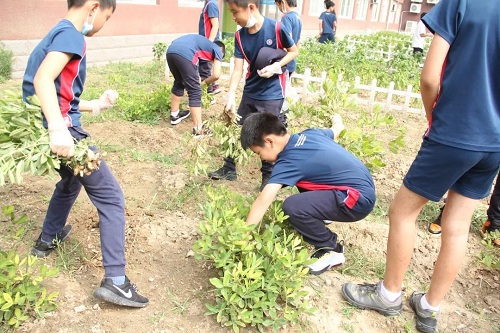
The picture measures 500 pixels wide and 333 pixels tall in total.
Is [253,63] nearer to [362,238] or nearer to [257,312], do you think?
[362,238]

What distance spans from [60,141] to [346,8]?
24725 mm

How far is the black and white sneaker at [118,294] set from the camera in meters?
2.18

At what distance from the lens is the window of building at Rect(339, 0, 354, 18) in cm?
2380

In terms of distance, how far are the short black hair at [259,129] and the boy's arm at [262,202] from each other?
0.38 meters

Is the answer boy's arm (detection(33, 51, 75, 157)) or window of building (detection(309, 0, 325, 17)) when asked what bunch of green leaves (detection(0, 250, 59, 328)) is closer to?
boy's arm (detection(33, 51, 75, 157))

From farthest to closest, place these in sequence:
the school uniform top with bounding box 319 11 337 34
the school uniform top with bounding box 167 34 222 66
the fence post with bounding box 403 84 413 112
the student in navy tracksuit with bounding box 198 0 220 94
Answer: the school uniform top with bounding box 319 11 337 34 → the fence post with bounding box 403 84 413 112 → the student in navy tracksuit with bounding box 198 0 220 94 → the school uniform top with bounding box 167 34 222 66

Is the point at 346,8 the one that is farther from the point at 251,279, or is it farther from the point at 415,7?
the point at 251,279

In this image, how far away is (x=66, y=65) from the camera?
80.0 inches

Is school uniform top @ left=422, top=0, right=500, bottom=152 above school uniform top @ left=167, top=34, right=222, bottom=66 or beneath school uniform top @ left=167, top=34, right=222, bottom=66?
above

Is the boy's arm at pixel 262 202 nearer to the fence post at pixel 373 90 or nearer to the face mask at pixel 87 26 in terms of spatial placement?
the face mask at pixel 87 26

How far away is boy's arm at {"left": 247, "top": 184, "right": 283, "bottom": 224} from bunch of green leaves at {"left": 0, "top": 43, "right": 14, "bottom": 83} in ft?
18.9

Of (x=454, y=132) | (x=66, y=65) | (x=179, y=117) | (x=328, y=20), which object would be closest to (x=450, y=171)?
(x=454, y=132)

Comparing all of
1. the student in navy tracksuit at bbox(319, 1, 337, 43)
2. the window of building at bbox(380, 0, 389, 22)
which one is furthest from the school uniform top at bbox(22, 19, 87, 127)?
the window of building at bbox(380, 0, 389, 22)

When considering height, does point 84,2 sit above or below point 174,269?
above
